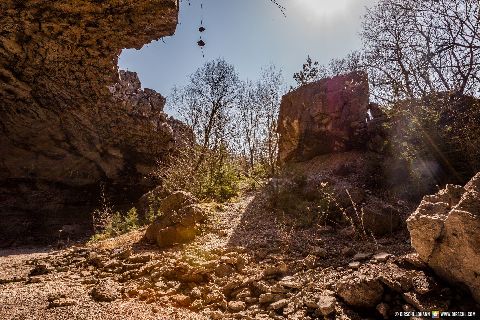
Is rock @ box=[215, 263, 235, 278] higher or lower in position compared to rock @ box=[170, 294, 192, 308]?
higher

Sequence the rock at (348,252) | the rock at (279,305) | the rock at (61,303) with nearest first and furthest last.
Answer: the rock at (279,305)
the rock at (61,303)
the rock at (348,252)

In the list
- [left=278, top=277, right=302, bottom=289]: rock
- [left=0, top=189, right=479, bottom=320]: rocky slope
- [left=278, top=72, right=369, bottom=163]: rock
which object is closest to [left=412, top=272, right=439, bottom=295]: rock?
[left=0, top=189, right=479, bottom=320]: rocky slope

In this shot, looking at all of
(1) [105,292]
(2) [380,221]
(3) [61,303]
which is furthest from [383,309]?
(3) [61,303]

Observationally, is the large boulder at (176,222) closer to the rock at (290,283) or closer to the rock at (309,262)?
the rock at (309,262)

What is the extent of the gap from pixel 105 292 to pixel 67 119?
37.8 feet

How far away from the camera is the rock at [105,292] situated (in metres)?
3.99

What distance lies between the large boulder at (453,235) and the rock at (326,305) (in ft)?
3.57

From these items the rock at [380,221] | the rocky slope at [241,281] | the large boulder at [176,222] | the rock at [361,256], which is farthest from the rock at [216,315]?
the rock at [380,221]

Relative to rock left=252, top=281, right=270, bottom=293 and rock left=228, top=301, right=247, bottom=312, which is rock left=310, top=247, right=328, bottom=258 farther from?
rock left=228, top=301, right=247, bottom=312

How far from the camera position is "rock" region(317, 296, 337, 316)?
3068 millimetres

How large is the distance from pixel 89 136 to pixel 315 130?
9.89 meters

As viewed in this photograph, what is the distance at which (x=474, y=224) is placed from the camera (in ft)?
9.63

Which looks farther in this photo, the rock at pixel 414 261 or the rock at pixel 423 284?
the rock at pixel 414 261

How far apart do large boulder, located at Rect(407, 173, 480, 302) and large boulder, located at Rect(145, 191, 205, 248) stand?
408 cm
